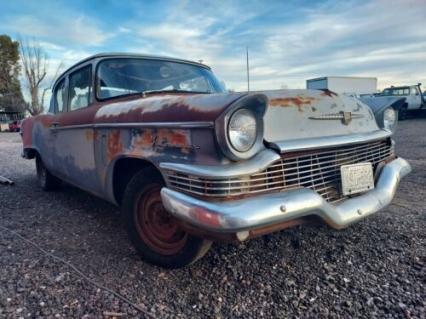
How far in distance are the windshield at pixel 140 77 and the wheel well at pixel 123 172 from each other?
742 millimetres

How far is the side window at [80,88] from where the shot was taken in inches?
136

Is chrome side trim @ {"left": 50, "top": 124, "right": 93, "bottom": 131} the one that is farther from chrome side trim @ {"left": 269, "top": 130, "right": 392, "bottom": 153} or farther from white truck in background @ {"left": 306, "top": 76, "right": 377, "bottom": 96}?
white truck in background @ {"left": 306, "top": 76, "right": 377, "bottom": 96}

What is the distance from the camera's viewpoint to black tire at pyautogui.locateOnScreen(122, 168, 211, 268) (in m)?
2.27

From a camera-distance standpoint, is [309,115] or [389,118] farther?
[389,118]

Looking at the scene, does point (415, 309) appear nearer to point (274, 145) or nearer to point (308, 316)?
point (308, 316)

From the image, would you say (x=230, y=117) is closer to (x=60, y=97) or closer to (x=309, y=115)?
(x=309, y=115)

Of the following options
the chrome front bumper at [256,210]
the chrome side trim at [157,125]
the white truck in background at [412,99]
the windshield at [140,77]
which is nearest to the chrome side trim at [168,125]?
the chrome side trim at [157,125]

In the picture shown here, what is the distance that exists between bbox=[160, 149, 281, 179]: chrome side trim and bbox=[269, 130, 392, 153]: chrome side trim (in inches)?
3.2

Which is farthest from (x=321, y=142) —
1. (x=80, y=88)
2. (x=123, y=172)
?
(x=80, y=88)

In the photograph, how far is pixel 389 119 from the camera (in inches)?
132

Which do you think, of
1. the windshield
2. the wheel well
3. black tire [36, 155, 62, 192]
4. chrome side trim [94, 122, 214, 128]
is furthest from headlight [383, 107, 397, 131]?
black tire [36, 155, 62, 192]

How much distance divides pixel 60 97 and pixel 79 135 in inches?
54.2

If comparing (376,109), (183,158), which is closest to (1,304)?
(183,158)

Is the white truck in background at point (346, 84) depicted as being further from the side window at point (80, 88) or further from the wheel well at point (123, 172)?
the wheel well at point (123, 172)
